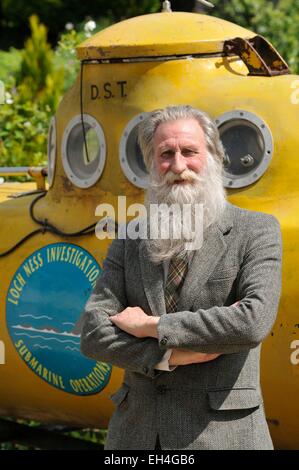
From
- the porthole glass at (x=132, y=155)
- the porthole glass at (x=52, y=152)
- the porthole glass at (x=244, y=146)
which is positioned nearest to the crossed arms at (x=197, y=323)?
the porthole glass at (x=244, y=146)

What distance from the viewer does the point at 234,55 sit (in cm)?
435

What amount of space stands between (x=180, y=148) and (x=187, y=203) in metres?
0.16

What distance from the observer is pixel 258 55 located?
14.0 ft

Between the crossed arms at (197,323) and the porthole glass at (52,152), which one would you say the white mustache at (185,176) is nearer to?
the crossed arms at (197,323)

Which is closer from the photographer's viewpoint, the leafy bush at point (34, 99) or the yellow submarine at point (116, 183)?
the yellow submarine at point (116, 183)

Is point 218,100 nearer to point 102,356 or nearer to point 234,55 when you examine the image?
point 234,55

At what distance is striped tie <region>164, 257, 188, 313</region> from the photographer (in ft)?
9.93

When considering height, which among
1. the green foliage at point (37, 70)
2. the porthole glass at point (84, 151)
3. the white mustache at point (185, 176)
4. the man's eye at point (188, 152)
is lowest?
the white mustache at point (185, 176)

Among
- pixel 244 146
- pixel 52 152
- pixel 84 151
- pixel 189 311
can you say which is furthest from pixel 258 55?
pixel 189 311

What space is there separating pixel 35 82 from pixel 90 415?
21.2ft

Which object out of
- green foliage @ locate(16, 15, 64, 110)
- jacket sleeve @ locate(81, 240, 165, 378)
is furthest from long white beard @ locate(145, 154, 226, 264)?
green foliage @ locate(16, 15, 64, 110)

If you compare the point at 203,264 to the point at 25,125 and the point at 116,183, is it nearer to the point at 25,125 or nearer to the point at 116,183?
the point at 116,183

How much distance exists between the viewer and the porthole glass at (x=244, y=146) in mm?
4090
